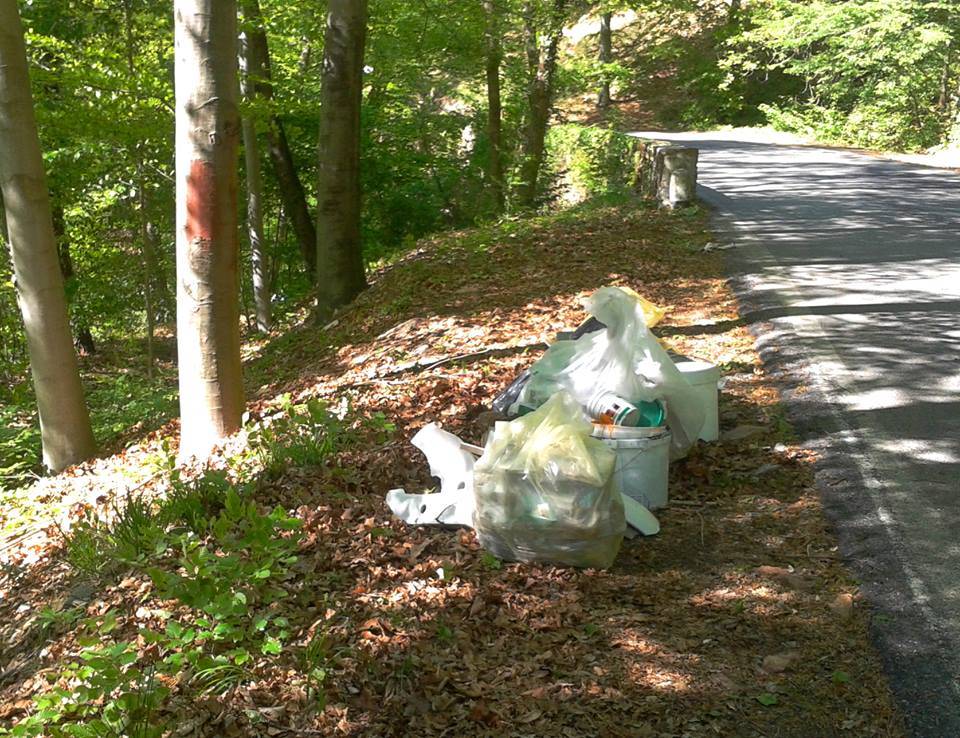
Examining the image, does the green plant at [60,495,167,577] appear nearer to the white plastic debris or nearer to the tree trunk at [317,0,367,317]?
the white plastic debris

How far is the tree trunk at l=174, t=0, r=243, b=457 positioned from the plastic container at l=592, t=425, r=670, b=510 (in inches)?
115

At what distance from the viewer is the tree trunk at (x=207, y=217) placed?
609cm

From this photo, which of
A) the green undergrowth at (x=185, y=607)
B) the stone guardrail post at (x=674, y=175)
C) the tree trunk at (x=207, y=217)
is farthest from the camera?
the stone guardrail post at (x=674, y=175)

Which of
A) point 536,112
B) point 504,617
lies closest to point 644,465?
point 504,617

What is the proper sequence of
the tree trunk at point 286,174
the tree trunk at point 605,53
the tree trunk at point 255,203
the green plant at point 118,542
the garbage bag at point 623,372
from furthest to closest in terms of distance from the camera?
the tree trunk at point 605,53 < the tree trunk at point 286,174 < the tree trunk at point 255,203 < the garbage bag at point 623,372 < the green plant at point 118,542

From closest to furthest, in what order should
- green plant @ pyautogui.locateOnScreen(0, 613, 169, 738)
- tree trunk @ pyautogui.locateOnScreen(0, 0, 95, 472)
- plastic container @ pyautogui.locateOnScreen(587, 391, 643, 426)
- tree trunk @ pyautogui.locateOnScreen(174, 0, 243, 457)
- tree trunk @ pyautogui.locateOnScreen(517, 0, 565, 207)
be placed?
green plant @ pyautogui.locateOnScreen(0, 613, 169, 738), plastic container @ pyautogui.locateOnScreen(587, 391, 643, 426), tree trunk @ pyautogui.locateOnScreen(174, 0, 243, 457), tree trunk @ pyautogui.locateOnScreen(0, 0, 95, 472), tree trunk @ pyautogui.locateOnScreen(517, 0, 565, 207)

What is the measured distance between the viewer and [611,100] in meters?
43.1

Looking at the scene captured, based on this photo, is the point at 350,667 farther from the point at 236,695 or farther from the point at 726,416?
the point at 726,416

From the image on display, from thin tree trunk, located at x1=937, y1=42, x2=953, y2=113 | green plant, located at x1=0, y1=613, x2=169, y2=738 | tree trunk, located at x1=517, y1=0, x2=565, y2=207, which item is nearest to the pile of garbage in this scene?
green plant, located at x1=0, y1=613, x2=169, y2=738

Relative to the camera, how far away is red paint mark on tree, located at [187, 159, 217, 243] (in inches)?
245

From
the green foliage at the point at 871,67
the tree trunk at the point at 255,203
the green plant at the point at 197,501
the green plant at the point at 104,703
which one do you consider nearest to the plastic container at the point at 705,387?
the green plant at the point at 197,501

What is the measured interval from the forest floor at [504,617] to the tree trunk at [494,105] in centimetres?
1276

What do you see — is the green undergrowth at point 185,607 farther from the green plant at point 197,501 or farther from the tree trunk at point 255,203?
the tree trunk at point 255,203

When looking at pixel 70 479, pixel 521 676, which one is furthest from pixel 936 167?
pixel 521 676
